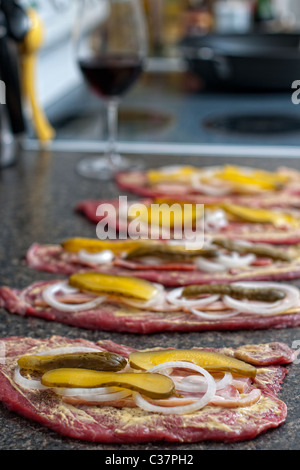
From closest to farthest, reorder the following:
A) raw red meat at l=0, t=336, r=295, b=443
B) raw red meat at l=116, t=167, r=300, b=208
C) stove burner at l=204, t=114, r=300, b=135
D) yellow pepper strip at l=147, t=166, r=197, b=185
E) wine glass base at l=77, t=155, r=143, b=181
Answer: raw red meat at l=0, t=336, r=295, b=443
raw red meat at l=116, t=167, r=300, b=208
yellow pepper strip at l=147, t=166, r=197, b=185
wine glass base at l=77, t=155, r=143, b=181
stove burner at l=204, t=114, r=300, b=135

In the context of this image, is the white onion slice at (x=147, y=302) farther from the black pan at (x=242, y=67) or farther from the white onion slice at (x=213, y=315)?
the black pan at (x=242, y=67)

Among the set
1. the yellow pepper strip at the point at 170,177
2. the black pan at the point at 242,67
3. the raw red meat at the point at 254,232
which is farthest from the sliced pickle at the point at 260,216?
Result: the black pan at the point at 242,67

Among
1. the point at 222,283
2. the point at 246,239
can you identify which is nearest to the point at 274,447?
the point at 222,283

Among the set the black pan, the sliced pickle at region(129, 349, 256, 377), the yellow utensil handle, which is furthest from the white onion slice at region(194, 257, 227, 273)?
the black pan

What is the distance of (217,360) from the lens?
→ 0.70 m

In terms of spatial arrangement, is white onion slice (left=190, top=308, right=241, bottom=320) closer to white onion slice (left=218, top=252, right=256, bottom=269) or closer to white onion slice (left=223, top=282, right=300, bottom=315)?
white onion slice (left=223, top=282, right=300, bottom=315)

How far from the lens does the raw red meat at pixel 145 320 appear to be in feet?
2.77

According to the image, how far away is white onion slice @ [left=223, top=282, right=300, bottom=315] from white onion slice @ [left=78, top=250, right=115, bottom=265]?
212mm

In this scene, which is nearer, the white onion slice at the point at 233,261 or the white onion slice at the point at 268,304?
the white onion slice at the point at 268,304

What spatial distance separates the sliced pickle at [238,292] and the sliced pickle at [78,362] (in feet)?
0.68

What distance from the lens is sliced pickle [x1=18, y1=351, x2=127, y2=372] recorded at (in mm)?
687

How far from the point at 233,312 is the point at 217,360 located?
6.8 inches

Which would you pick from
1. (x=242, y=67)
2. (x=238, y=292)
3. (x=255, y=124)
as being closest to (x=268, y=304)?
(x=238, y=292)

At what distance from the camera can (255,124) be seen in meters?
2.08
